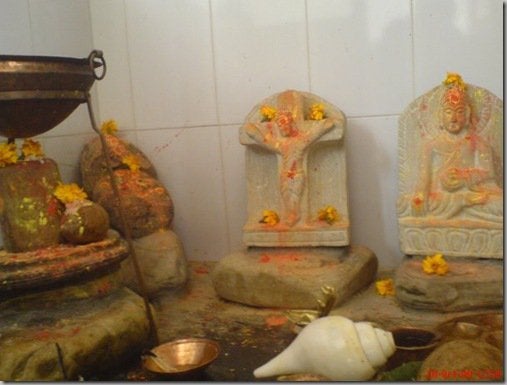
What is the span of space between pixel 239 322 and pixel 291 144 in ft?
2.21

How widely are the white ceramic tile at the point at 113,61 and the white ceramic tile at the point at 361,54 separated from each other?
76 centimetres

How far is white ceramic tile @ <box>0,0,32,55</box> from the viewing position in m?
2.02

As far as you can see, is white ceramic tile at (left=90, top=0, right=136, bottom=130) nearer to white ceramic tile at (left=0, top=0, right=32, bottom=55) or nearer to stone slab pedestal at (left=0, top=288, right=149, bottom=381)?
white ceramic tile at (left=0, top=0, right=32, bottom=55)

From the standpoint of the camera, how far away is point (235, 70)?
2.29 m

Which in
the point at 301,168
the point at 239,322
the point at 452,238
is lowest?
the point at 239,322

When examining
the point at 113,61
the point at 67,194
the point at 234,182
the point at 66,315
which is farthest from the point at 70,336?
the point at 113,61

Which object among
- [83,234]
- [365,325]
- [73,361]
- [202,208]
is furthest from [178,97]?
[365,325]

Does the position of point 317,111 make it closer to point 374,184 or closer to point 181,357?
point 374,184

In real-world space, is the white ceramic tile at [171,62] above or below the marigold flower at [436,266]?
above

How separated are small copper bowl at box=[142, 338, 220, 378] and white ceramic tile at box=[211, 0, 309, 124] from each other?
3.41 feet

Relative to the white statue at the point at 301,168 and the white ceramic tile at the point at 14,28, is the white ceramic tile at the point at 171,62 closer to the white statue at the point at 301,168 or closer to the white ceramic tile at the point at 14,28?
the white statue at the point at 301,168

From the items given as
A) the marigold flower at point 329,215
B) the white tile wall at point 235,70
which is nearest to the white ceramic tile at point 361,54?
the white tile wall at point 235,70

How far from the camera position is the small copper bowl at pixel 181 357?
1.50 m

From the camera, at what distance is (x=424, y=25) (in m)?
2.01
